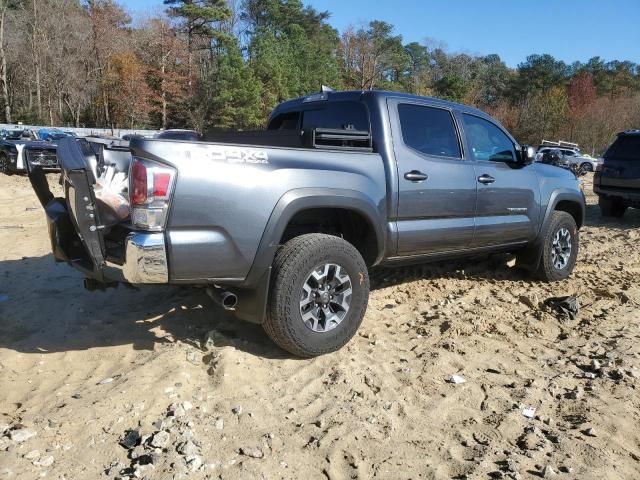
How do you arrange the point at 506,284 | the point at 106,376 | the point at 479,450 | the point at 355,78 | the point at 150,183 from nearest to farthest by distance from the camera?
the point at 479,450, the point at 150,183, the point at 106,376, the point at 506,284, the point at 355,78

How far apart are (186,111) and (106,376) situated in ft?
136

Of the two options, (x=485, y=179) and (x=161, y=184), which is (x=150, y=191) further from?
(x=485, y=179)

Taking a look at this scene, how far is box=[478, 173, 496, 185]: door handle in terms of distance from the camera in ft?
15.7

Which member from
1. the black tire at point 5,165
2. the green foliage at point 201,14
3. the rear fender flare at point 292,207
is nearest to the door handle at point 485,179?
the rear fender flare at point 292,207

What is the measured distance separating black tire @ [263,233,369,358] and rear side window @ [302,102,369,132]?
0.95 metres

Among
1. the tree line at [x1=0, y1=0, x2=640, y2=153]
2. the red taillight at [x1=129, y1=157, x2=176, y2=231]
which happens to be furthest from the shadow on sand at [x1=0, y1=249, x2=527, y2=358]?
the tree line at [x1=0, y1=0, x2=640, y2=153]

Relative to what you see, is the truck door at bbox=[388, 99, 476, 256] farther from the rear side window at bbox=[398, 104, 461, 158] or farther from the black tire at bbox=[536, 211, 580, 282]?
the black tire at bbox=[536, 211, 580, 282]

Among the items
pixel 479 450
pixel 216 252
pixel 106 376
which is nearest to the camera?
pixel 479 450

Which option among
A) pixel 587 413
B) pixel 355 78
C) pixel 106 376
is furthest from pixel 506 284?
pixel 355 78

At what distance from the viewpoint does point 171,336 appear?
4.12m

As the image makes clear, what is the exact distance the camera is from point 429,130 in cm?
452

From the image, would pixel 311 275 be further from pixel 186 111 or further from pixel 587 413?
pixel 186 111

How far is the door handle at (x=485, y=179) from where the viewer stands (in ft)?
15.7

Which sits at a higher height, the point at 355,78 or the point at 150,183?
the point at 355,78
